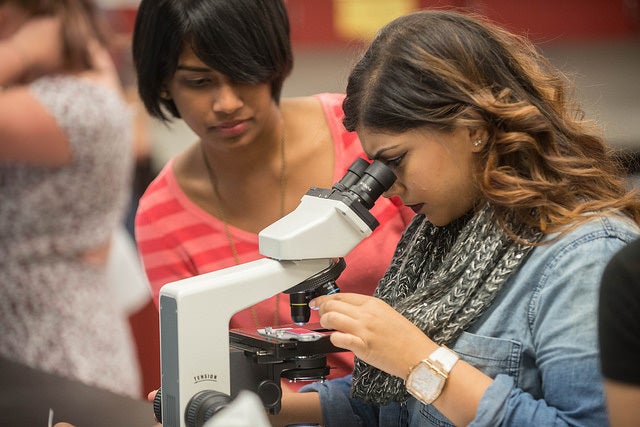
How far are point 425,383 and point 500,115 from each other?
41 centimetres

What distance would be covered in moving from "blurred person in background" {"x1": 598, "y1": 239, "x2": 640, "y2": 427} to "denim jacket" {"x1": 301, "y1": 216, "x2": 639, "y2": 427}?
0.74 feet

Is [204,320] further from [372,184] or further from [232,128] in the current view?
[232,128]

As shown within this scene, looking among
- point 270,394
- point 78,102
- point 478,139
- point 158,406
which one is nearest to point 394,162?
point 478,139

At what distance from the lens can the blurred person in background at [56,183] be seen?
8.52 feet

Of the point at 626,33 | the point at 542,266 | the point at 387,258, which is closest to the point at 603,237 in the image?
the point at 542,266

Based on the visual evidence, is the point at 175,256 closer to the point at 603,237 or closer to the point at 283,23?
the point at 283,23

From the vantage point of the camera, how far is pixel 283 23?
6.22ft

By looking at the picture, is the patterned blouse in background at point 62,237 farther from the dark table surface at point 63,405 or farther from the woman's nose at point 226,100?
the woman's nose at point 226,100

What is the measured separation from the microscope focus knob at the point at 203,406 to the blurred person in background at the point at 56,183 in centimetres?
148

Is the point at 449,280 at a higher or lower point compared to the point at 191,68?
lower

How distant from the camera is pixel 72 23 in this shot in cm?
269

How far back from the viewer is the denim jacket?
3.98 ft

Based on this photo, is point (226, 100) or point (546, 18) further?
point (546, 18)

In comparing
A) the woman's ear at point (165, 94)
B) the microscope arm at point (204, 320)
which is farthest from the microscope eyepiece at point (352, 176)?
the woman's ear at point (165, 94)
